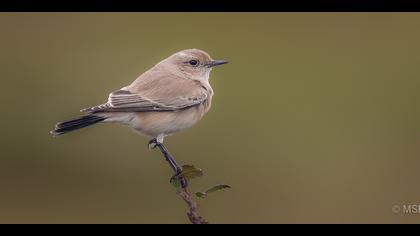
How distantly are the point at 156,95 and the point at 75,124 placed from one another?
2.94ft

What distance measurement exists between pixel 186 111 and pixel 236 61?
5.46 metres

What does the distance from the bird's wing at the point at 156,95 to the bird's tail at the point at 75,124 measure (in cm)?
6

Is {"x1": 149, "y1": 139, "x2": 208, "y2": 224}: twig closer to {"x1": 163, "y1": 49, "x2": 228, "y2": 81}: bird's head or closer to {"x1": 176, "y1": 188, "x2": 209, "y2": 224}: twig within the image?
{"x1": 176, "y1": 188, "x2": 209, "y2": 224}: twig

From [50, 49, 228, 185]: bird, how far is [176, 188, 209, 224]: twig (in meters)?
0.96

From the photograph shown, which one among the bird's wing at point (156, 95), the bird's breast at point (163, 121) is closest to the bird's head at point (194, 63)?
the bird's wing at point (156, 95)

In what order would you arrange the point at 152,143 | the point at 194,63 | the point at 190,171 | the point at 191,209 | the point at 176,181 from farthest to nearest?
the point at 194,63, the point at 152,143, the point at 176,181, the point at 190,171, the point at 191,209

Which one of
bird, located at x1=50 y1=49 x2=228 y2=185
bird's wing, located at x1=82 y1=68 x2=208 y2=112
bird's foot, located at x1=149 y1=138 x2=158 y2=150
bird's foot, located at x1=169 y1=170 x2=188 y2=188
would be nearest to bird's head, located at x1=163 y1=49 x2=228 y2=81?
bird, located at x1=50 y1=49 x2=228 y2=185

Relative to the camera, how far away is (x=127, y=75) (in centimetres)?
906

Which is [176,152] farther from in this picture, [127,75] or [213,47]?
[213,47]

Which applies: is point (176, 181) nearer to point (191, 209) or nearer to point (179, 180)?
point (179, 180)

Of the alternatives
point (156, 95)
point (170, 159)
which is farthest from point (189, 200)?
point (156, 95)

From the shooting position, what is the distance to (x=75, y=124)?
4.74 metres

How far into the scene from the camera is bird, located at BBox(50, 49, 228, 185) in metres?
5.06

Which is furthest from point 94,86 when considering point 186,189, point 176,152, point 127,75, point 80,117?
point 186,189
